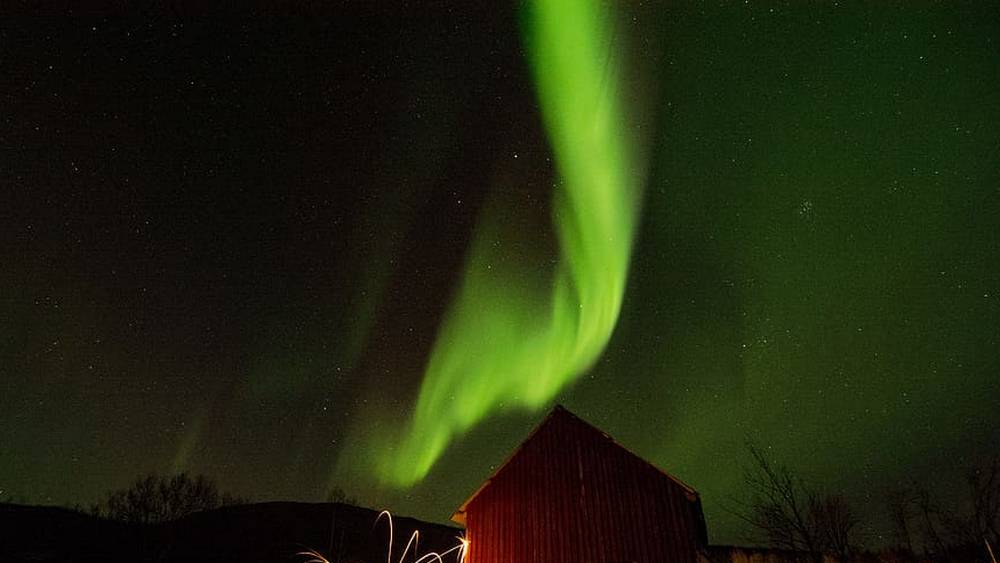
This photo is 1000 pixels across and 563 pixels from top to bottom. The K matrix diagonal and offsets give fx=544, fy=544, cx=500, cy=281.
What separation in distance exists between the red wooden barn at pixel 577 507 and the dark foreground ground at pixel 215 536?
25773 millimetres

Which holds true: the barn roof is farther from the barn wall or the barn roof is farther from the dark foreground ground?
the dark foreground ground

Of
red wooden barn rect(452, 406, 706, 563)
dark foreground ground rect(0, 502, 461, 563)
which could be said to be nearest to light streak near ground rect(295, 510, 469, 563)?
red wooden barn rect(452, 406, 706, 563)

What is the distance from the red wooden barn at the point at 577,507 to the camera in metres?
15.0

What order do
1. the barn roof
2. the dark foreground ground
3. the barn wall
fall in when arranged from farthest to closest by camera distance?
the dark foreground ground < the barn roof < the barn wall

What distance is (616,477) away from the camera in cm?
1603

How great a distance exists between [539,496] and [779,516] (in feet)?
50.0

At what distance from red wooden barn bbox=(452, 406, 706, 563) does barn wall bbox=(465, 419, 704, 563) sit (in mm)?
26

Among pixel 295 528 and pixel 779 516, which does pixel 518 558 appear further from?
pixel 295 528

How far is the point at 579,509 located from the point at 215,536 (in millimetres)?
53281

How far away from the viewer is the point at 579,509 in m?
15.9

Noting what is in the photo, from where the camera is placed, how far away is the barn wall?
15.0 meters

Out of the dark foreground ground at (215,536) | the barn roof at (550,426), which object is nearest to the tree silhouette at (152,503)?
the dark foreground ground at (215,536)

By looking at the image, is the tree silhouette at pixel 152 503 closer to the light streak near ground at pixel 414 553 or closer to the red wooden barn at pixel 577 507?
the light streak near ground at pixel 414 553

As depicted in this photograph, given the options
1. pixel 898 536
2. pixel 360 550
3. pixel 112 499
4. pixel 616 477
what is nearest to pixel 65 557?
pixel 112 499
